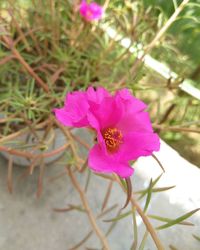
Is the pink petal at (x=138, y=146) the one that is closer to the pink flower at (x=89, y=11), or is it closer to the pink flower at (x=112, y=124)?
the pink flower at (x=112, y=124)

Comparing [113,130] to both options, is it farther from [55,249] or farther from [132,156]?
[55,249]

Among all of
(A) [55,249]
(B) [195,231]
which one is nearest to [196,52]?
(B) [195,231]

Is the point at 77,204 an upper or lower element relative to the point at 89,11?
lower

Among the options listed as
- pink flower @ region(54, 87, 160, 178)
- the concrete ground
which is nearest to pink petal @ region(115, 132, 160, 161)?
pink flower @ region(54, 87, 160, 178)

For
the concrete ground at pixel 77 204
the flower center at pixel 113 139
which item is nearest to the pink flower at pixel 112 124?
the flower center at pixel 113 139

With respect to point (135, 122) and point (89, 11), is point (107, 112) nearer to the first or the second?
point (135, 122)

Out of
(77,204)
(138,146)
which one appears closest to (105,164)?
(138,146)

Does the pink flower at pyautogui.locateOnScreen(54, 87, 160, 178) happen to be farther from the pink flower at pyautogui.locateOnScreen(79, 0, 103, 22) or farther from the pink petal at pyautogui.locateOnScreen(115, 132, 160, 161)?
the pink flower at pyautogui.locateOnScreen(79, 0, 103, 22)
